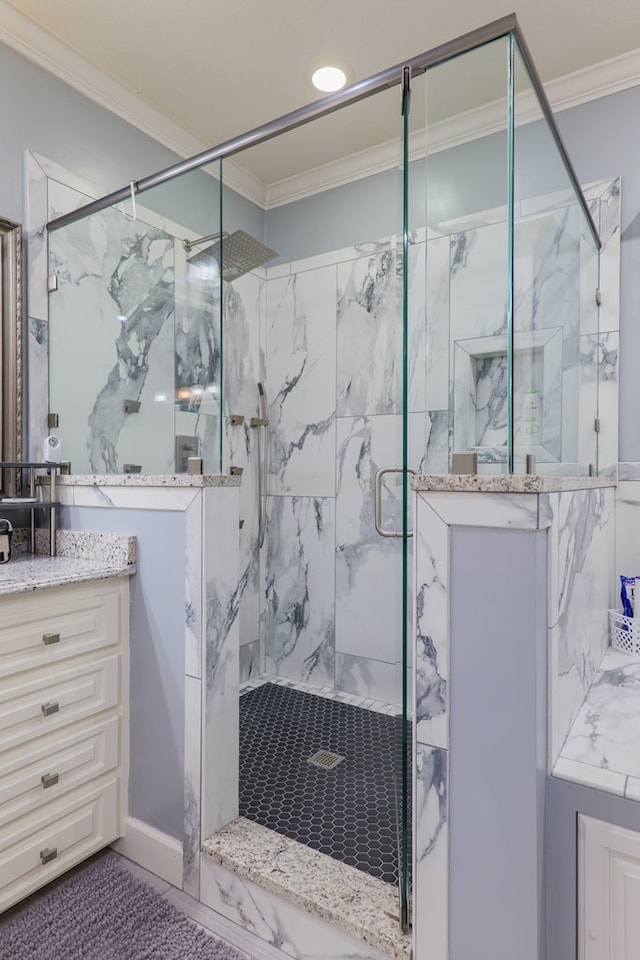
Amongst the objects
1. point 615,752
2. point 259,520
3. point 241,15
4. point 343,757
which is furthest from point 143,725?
point 241,15

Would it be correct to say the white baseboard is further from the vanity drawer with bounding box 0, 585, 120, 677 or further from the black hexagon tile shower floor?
the vanity drawer with bounding box 0, 585, 120, 677

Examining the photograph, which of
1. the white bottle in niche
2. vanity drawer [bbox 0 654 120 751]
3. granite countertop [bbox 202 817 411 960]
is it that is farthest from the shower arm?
granite countertop [bbox 202 817 411 960]

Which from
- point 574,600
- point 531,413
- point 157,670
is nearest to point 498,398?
point 531,413

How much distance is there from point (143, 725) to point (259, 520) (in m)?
1.45

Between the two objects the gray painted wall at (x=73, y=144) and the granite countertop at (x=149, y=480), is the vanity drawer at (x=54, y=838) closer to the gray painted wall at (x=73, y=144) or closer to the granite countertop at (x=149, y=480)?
the granite countertop at (x=149, y=480)

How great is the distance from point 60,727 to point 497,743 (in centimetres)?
111

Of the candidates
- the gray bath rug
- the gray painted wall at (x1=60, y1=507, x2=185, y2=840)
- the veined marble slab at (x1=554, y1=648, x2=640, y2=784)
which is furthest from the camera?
the gray painted wall at (x1=60, y1=507, x2=185, y2=840)

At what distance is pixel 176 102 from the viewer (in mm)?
2354

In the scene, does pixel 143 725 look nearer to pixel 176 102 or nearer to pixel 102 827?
pixel 102 827

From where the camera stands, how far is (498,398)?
1096 millimetres

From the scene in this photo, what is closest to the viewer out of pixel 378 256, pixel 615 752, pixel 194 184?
pixel 615 752

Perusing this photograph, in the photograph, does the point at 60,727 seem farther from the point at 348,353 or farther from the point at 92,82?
the point at 92,82

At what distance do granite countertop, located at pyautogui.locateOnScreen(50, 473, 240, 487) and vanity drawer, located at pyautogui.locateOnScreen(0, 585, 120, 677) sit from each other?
31 cm

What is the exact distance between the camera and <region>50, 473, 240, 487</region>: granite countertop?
146 cm
